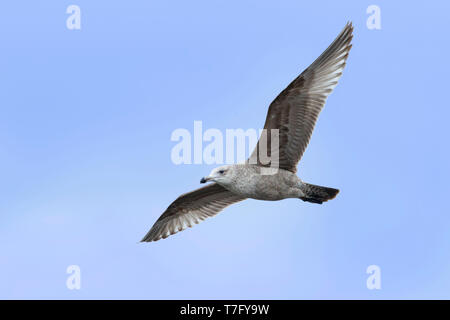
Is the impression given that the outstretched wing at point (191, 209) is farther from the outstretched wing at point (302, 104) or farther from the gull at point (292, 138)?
the outstretched wing at point (302, 104)

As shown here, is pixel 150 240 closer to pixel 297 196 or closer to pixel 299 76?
pixel 297 196

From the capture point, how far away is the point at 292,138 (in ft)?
39.3

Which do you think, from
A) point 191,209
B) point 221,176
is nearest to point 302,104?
point 221,176

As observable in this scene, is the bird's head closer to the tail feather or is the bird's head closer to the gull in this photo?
the gull

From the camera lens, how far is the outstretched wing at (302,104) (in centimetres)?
1173

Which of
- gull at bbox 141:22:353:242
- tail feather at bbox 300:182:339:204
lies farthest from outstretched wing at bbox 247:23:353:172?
tail feather at bbox 300:182:339:204

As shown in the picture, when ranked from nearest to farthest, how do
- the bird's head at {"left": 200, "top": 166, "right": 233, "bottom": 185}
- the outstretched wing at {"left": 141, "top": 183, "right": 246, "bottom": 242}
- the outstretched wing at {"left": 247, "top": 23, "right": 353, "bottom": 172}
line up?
1. the outstretched wing at {"left": 247, "top": 23, "right": 353, "bottom": 172}
2. the bird's head at {"left": 200, "top": 166, "right": 233, "bottom": 185}
3. the outstretched wing at {"left": 141, "top": 183, "right": 246, "bottom": 242}

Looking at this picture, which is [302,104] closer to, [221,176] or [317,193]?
[317,193]

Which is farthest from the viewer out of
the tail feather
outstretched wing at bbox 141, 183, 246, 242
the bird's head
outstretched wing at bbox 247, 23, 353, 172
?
outstretched wing at bbox 141, 183, 246, 242

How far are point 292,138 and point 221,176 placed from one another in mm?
1338

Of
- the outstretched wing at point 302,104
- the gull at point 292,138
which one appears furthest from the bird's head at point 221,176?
the outstretched wing at point 302,104

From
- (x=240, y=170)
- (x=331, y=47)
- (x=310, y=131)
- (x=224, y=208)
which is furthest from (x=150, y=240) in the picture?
(x=331, y=47)

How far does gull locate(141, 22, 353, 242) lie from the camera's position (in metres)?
11.8

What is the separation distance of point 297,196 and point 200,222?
2760 millimetres
